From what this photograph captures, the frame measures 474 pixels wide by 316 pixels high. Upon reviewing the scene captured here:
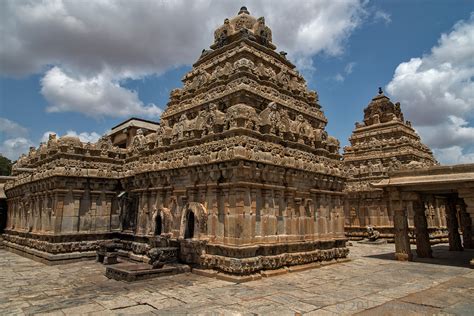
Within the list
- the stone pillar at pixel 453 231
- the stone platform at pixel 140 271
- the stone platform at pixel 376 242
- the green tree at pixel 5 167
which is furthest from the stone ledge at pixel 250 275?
the green tree at pixel 5 167

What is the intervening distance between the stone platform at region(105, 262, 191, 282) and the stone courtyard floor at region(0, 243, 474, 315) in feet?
1.10

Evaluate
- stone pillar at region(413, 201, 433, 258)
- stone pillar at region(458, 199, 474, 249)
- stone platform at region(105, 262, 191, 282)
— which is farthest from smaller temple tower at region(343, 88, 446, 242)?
stone platform at region(105, 262, 191, 282)

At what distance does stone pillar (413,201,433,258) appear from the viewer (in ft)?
60.8

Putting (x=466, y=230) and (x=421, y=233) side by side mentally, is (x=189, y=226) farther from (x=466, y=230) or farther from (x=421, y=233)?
(x=466, y=230)

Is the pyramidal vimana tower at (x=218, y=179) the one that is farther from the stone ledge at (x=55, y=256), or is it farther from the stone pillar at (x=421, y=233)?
the stone pillar at (x=421, y=233)

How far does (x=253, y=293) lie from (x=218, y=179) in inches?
187

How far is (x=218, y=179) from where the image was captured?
1302 centimetres

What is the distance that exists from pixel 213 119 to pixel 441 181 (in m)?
11.3

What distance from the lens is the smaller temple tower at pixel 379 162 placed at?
30.1 m

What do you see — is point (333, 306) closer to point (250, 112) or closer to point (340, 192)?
point (250, 112)

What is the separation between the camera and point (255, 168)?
41.1ft

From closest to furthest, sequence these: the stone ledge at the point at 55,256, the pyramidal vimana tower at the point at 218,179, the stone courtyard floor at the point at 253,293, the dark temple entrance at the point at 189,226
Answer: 1. the stone courtyard floor at the point at 253,293
2. the pyramidal vimana tower at the point at 218,179
3. the dark temple entrance at the point at 189,226
4. the stone ledge at the point at 55,256

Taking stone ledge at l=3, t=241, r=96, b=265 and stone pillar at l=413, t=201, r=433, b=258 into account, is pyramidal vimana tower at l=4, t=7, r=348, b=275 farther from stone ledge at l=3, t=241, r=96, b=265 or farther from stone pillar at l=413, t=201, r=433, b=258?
stone pillar at l=413, t=201, r=433, b=258

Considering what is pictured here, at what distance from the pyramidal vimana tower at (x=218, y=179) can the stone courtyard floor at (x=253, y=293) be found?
65.9 inches
